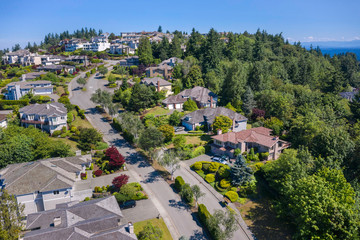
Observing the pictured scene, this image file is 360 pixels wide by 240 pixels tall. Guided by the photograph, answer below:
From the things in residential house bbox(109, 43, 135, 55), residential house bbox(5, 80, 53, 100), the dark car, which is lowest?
the dark car

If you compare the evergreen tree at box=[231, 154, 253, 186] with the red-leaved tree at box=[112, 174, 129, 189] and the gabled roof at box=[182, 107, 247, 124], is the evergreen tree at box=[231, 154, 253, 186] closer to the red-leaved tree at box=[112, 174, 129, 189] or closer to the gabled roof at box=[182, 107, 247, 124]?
the red-leaved tree at box=[112, 174, 129, 189]

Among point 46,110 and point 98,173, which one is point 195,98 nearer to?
point 46,110

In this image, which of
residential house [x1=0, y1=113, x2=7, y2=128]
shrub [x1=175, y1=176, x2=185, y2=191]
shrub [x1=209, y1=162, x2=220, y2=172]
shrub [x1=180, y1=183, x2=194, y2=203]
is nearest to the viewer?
shrub [x1=180, y1=183, x2=194, y2=203]

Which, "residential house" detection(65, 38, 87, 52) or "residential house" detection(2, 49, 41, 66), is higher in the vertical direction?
"residential house" detection(65, 38, 87, 52)

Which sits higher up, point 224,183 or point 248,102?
point 248,102

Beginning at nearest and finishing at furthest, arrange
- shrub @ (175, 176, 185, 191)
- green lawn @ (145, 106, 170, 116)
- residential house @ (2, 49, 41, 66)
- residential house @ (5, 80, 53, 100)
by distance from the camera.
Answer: shrub @ (175, 176, 185, 191), green lawn @ (145, 106, 170, 116), residential house @ (5, 80, 53, 100), residential house @ (2, 49, 41, 66)

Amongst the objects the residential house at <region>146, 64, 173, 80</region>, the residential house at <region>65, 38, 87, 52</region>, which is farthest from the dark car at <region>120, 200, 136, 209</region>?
the residential house at <region>65, 38, 87, 52</region>

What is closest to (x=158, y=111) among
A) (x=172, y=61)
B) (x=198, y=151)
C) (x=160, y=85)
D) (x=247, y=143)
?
(x=160, y=85)

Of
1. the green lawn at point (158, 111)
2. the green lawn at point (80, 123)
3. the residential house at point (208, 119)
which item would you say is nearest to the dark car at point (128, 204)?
the residential house at point (208, 119)
